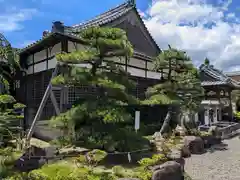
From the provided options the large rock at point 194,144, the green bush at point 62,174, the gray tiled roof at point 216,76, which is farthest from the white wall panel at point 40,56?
the gray tiled roof at point 216,76

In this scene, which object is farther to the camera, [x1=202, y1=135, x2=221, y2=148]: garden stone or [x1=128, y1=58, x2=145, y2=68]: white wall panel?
[x1=128, y1=58, x2=145, y2=68]: white wall panel

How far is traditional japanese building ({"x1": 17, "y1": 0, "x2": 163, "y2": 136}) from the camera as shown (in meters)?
10.5

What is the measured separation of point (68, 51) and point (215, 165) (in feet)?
25.1

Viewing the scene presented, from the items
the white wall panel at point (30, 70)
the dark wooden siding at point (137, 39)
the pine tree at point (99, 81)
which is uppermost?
the dark wooden siding at point (137, 39)

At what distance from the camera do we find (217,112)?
20.2 metres

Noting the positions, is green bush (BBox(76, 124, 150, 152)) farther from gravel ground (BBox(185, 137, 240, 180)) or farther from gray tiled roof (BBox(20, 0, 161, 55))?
gray tiled roof (BBox(20, 0, 161, 55))

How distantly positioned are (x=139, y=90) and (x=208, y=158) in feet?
19.2

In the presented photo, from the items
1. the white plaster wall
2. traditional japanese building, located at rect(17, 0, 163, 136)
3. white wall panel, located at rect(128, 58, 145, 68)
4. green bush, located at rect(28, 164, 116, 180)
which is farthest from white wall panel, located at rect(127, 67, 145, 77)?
green bush, located at rect(28, 164, 116, 180)

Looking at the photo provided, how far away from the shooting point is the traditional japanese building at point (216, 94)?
19.4 m

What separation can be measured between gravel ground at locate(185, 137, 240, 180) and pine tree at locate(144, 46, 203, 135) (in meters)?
Answer: 2.52

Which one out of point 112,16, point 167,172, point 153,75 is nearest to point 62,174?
point 167,172

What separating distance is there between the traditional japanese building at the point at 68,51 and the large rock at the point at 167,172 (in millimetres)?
4695

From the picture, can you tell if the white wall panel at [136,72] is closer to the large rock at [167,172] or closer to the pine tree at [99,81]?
the pine tree at [99,81]

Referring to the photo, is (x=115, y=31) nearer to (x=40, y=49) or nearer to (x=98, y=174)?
(x=98, y=174)
